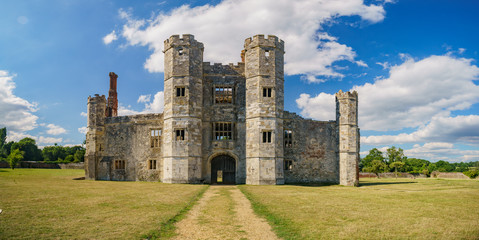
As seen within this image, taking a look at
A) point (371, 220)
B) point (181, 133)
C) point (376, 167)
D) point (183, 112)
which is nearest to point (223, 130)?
point (181, 133)

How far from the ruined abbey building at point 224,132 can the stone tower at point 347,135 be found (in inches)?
3.6

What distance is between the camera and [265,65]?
88.4 feet

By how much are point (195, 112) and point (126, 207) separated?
15145 mm

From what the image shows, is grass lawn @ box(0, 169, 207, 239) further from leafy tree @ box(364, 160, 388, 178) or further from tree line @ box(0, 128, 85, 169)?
tree line @ box(0, 128, 85, 169)

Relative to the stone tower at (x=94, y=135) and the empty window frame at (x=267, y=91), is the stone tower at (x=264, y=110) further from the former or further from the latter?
the stone tower at (x=94, y=135)

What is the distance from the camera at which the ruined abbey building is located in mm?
26219

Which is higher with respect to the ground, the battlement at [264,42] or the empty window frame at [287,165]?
the battlement at [264,42]

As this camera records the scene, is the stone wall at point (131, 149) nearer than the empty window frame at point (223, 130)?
No

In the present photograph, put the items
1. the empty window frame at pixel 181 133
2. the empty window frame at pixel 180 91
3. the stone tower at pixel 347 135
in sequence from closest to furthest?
the empty window frame at pixel 181 133 < the empty window frame at pixel 180 91 < the stone tower at pixel 347 135

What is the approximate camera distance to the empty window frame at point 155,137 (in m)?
28.3

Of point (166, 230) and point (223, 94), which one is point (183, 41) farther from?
point (166, 230)

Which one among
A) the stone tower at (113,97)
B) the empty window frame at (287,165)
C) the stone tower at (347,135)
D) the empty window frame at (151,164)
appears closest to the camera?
the empty window frame at (151,164)

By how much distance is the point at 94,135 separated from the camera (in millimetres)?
29484

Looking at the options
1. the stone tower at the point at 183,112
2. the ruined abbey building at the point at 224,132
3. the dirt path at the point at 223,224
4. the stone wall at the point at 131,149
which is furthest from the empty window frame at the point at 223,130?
the dirt path at the point at 223,224
